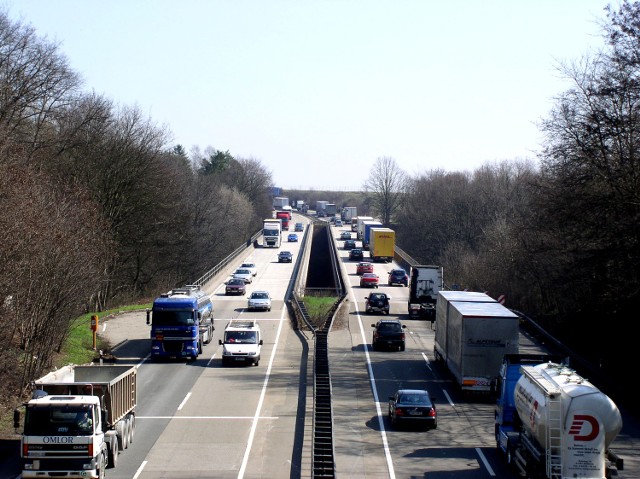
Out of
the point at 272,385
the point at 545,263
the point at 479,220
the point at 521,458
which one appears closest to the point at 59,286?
the point at 272,385

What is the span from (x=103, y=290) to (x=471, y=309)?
40.2 m

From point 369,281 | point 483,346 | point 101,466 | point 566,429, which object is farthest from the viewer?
point 369,281

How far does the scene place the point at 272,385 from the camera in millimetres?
36375

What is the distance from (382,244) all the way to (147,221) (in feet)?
114

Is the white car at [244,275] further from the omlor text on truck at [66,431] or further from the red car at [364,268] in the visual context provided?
the omlor text on truck at [66,431]

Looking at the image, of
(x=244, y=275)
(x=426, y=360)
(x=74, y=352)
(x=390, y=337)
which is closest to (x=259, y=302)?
(x=390, y=337)

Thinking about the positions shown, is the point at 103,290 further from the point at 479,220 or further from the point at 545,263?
the point at 479,220

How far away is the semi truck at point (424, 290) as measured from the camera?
192ft

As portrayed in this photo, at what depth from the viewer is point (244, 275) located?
7656 cm

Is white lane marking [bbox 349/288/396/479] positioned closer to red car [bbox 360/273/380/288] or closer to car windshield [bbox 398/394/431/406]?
car windshield [bbox 398/394/431/406]

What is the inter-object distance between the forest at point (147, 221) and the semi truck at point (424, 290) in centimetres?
564

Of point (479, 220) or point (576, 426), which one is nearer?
point (576, 426)

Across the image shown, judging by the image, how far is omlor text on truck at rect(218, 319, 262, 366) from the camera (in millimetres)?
40375

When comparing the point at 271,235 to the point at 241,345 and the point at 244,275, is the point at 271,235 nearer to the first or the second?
the point at 244,275
